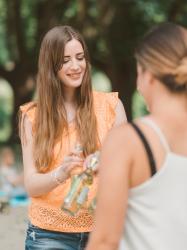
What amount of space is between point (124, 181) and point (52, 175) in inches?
40.4

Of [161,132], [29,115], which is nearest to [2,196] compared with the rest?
[29,115]

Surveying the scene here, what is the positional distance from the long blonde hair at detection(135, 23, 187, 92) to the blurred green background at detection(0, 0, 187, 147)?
1386 cm

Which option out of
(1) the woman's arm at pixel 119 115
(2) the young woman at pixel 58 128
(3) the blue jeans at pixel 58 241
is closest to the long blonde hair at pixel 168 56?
(2) the young woman at pixel 58 128

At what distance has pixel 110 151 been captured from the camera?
6.68 feet

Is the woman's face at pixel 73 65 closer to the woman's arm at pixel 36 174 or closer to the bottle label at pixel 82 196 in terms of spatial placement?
the woman's arm at pixel 36 174

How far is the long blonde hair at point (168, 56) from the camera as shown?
2092mm

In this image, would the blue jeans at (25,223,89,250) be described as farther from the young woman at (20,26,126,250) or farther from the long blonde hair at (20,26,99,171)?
the long blonde hair at (20,26,99,171)

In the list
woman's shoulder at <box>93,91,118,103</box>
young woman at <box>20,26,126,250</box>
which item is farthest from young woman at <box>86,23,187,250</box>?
woman's shoulder at <box>93,91,118,103</box>

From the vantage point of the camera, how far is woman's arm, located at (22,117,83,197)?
9.52ft

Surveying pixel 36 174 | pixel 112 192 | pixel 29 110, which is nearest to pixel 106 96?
pixel 29 110

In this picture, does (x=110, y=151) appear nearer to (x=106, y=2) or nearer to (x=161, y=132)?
(x=161, y=132)

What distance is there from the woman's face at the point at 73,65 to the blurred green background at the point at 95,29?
12729 mm

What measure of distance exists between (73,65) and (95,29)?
16861 mm

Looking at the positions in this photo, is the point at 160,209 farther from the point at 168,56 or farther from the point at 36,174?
the point at 36,174
